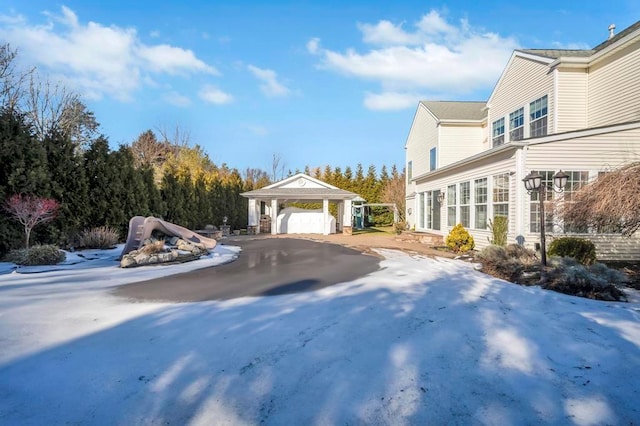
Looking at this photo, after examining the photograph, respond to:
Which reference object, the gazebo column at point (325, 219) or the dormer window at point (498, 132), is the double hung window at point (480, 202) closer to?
the dormer window at point (498, 132)

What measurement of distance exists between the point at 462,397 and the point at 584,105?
47.7 ft

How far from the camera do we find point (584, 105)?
12828 mm

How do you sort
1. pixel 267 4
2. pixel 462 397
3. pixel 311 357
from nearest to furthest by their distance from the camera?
1. pixel 462 397
2. pixel 311 357
3. pixel 267 4

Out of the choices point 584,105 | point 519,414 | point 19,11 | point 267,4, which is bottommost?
point 519,414

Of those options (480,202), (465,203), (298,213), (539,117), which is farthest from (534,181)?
(298,213)

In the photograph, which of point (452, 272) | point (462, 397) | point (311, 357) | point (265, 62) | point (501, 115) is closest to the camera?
point (462, 397)

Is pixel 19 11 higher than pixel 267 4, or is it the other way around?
pixel 267 4

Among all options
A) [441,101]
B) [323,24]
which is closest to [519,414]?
[323,24]

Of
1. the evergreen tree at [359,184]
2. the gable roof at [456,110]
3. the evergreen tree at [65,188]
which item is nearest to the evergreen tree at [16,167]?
the evergreen tree at [65,188]

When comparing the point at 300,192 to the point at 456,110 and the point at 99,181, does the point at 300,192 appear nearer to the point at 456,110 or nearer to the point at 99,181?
the point at 456,110

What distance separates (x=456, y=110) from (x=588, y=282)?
52.1 feet

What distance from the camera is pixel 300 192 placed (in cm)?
2264

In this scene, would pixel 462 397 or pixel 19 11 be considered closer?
pixel 462 397

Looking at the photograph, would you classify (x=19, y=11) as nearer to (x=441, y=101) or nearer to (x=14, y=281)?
(x=14, y=281)
